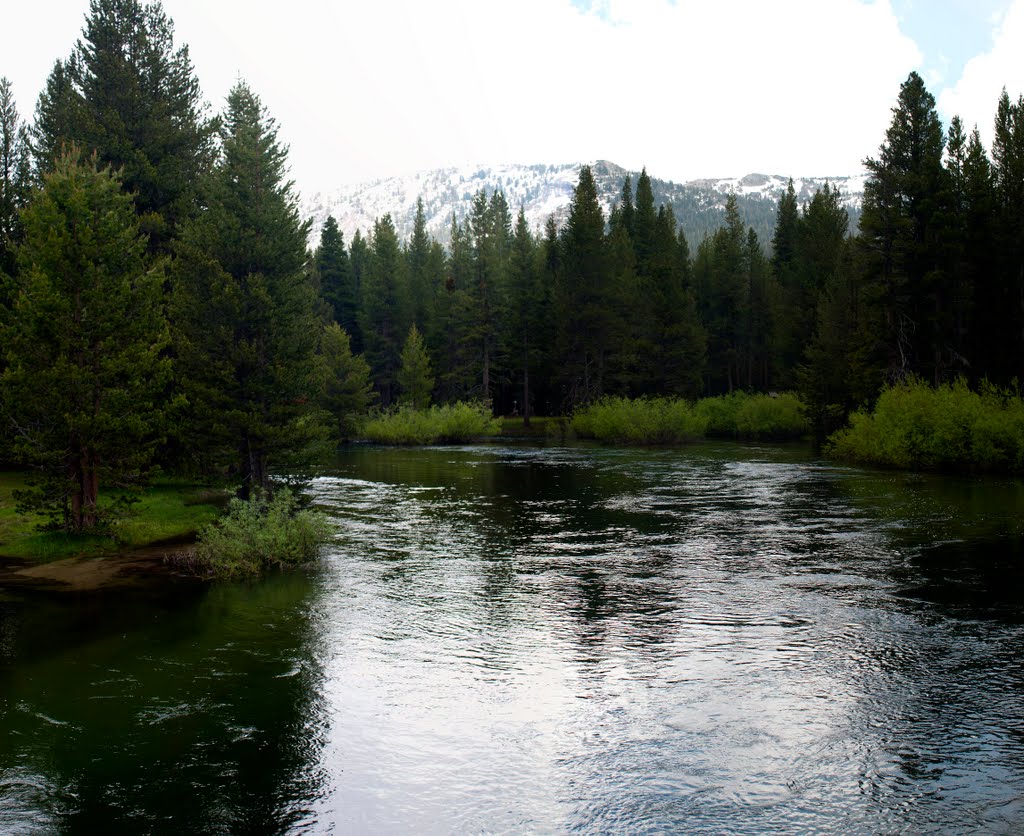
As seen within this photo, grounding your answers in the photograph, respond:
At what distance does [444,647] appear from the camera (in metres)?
14.1

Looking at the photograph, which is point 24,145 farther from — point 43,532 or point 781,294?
point 781,294

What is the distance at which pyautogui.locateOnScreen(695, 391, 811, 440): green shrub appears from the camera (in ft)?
219

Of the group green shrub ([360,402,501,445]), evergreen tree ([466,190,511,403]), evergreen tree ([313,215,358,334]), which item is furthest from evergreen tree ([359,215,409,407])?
green shrub ([360,402,501,445])

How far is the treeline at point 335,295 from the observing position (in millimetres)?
21188

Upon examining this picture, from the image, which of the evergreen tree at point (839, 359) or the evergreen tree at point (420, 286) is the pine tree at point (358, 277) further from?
the evergreen tree at point (839, 359)

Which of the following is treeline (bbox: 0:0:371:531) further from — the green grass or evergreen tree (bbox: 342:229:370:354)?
evergreen tree (bbox: 342:229:370:354)

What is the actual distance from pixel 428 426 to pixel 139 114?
37003mm

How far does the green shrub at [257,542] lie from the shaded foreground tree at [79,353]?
3159 millimetres

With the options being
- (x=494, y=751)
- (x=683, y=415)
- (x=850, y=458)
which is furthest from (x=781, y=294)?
(x=494, y=751)

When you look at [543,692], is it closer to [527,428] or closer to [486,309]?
[527,428]

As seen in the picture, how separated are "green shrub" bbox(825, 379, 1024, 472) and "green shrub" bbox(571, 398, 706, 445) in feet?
64.9

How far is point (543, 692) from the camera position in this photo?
11867 millimetres

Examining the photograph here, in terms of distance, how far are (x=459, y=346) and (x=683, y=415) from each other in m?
34.2

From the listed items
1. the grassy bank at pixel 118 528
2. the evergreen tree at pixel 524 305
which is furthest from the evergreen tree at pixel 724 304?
the grassy bank at pixel 118 528
